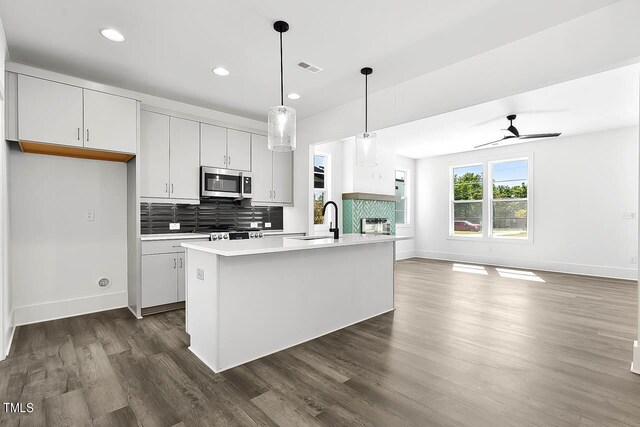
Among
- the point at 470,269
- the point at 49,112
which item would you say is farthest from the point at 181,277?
the point at 470,269

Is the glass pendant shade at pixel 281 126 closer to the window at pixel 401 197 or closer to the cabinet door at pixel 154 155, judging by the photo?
the cabinet door at pixel 154 155

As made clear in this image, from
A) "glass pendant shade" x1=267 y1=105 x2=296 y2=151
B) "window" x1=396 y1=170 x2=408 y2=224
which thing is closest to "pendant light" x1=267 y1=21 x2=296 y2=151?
"glass pendant shade" x1=267 y1=105 x2=296 y2=151

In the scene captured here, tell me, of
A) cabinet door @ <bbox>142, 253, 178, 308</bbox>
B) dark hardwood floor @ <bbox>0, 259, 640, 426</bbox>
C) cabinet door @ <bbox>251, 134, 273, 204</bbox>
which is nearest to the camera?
dark hardwood floor @ <bbox>0, 259, 640, 426</bbox>

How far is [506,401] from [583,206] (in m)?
5.95

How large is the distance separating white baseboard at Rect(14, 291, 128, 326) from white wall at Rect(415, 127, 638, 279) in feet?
24.0

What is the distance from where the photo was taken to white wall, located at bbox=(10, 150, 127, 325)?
3387 mm

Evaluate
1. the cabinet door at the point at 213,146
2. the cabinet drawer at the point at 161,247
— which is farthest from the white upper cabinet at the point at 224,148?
the cabinet drawer at the point at 161,247

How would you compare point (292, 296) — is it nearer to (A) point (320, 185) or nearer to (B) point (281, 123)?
(B) point (281, 123)

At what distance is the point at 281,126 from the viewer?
2682 millimetres

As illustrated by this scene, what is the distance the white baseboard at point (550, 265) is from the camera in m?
5.89

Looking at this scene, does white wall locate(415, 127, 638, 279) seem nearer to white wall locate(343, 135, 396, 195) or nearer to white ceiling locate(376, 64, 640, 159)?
white ceiling locate(376, 64, 640, 159)

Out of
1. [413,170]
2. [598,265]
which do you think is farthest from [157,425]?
[413,170]

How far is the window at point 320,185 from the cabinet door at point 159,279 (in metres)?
3.05

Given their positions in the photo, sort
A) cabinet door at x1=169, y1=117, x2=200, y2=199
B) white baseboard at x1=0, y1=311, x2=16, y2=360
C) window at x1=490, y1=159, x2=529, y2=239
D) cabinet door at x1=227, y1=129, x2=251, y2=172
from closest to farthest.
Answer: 1. white baseboard at x1=0, y1=311, x2=16, y2=360
2. cabinet door at x1=169, y1=117, x2=200, y2=199
3. cabinet door at x1=227, y1=129, x2=251, y2=172
4. window at x1=490, y1=159, x2=529, y2=239
